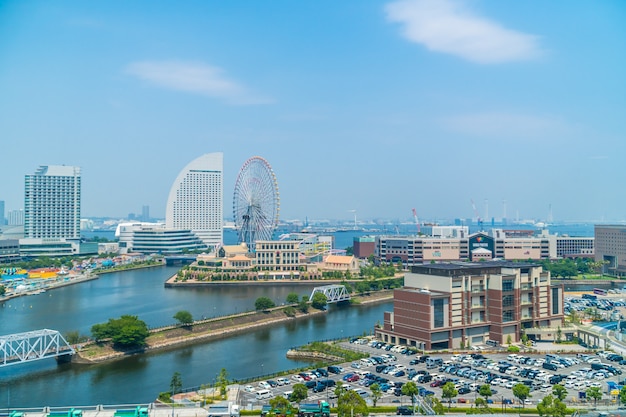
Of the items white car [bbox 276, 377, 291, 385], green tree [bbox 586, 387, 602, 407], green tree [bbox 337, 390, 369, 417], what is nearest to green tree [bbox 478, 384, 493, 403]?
Answer: green tree [bbox 586, 387, 602, 407]

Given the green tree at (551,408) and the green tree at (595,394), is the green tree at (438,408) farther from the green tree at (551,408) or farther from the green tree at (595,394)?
the green tree at (595,394)

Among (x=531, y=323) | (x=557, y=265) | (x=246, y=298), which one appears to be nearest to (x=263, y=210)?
(x=246, y=298)

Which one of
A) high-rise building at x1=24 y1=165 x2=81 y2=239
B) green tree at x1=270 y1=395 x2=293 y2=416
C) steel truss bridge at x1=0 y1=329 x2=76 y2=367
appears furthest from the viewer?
high-rise building at x1=24 y1=165 x2=81 y2=239

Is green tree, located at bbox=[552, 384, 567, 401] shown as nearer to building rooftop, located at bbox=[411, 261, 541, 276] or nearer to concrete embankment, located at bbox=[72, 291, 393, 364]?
building rooftop, located at bbox=[411, 261, 541, 276]

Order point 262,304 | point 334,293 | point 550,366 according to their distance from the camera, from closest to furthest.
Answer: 1. point 550,366
2. point 262,304
3. point 334,293

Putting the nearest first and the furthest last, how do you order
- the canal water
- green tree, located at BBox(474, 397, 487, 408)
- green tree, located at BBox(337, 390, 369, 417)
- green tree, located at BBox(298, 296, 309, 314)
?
green tree, located at BBox(337, 390, 369, 417)
green tree, located at BBox(474, 397, 487, 408)
the canal water
green tree, located at BBox(298, 296, 309, 314)

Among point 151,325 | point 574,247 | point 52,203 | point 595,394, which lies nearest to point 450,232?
point 574,247

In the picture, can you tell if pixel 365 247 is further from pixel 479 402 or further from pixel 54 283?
pixel 479 402
